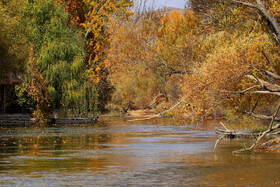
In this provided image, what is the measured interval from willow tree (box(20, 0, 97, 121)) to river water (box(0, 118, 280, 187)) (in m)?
17.5

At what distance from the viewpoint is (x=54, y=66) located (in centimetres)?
4741

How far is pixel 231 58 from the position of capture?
2384 cm

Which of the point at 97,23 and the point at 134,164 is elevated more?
the point at 97,23

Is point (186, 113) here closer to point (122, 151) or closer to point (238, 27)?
point (122, 151)

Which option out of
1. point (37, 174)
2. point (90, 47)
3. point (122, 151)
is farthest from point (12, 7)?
point (37, 174)

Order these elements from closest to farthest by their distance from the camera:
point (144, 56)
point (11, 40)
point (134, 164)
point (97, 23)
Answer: point (134, 164) → point (144, 56) → point (11, 40) → point (97, 23)

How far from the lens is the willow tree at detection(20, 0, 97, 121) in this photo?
47188mm

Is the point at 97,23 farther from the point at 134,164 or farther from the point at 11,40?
the point at 134,164

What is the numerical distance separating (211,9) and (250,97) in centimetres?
991

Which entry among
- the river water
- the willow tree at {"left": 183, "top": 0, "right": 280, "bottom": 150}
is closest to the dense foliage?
the willow tree at {"left": 183, "top": 0, "right": 280, "bottom": 150}

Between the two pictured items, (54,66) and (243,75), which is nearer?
(243,75)

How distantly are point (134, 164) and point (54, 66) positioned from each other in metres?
29.0

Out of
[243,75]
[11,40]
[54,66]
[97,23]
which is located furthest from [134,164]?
[97,23]

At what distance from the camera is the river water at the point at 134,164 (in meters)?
15.9
